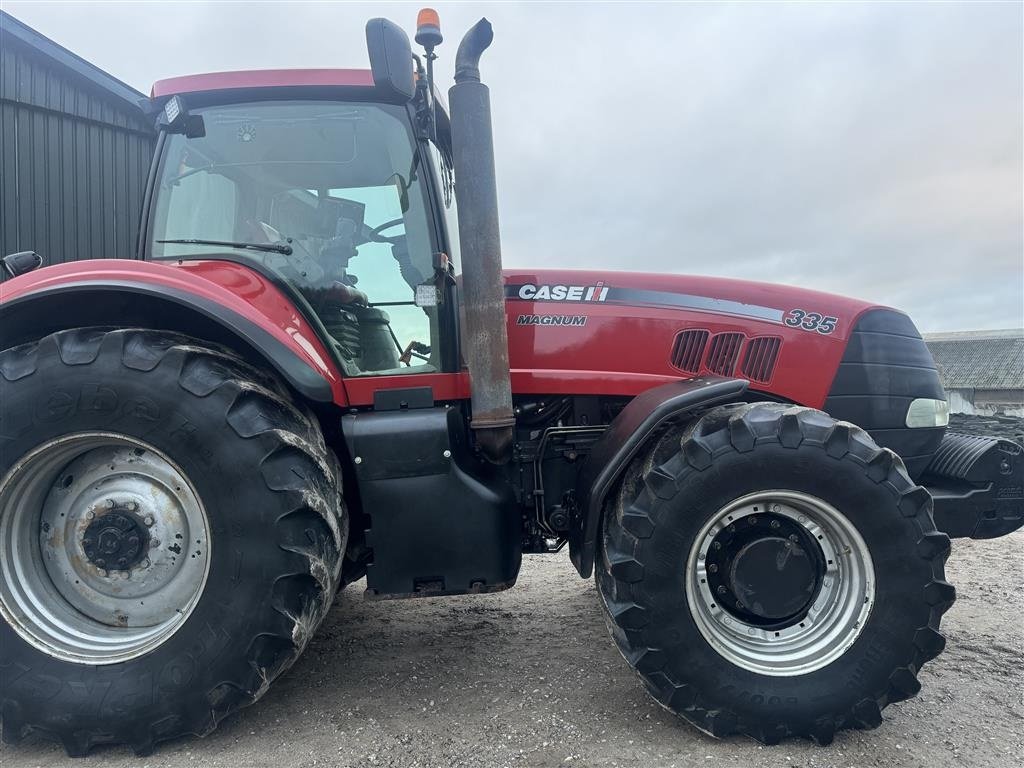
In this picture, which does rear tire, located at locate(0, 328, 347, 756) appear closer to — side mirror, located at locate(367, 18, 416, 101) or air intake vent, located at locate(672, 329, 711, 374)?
side mirror, located at locate(367, 18, 416, 101)

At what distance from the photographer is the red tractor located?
87.8 inches

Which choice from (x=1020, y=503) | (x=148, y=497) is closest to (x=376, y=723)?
(x=148, y=497)

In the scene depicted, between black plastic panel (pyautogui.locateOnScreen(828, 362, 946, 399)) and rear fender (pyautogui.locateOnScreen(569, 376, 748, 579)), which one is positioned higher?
black plastic panel (pyautogui.locateOnScreen(828, 362, 946, 399))

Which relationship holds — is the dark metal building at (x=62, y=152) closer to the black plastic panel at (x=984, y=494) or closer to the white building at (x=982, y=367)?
the black plastic panel at (x=984, y=494)

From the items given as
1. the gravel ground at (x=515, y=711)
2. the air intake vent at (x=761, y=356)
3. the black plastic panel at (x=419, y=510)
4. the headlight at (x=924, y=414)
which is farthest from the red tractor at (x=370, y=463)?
the air intake vent at (x=761, y=356)

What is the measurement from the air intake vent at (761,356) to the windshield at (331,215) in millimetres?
1407

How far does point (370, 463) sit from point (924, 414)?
8.13 feet

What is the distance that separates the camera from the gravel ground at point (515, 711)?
2189mm

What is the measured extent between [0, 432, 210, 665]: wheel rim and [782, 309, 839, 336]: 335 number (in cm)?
255

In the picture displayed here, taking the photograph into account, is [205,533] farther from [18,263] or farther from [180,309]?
[18,263]

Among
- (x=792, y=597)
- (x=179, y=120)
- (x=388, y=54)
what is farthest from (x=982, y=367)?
(x=179, y=120)

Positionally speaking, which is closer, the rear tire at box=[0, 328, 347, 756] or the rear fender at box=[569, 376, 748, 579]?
the rear tire at box=[0, 328, 347, 756]

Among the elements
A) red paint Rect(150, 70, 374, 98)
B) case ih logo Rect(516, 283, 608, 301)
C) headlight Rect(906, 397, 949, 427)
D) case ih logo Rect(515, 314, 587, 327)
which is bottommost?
headlight Rect(906, 397, 949, 427)

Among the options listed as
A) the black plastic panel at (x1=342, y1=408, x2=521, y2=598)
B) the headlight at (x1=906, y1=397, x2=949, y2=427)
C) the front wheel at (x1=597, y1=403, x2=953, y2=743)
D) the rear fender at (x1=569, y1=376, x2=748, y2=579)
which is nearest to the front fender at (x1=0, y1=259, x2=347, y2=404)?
the black plastic panel at (x1=342, y1=408, x2=521, y2=598)
